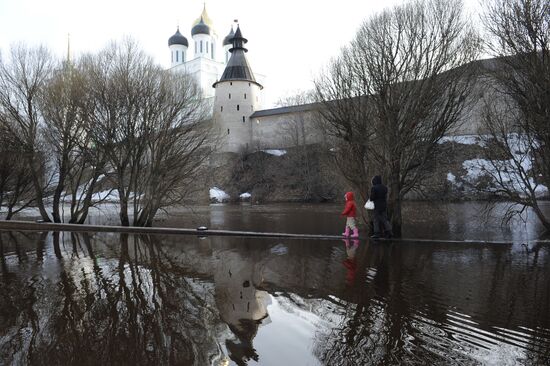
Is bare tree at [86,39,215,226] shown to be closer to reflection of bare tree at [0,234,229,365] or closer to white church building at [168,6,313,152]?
reflection of bare tree at [0,234,229,365]

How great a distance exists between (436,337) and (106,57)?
1592 centimetres

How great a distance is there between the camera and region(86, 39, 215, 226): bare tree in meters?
15.7

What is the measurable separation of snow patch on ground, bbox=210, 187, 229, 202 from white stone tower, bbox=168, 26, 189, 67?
41206 mm

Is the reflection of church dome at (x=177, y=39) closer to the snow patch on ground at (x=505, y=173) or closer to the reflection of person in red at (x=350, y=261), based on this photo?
the snow patch on ground at (x=505, y=173)

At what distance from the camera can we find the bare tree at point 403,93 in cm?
1162

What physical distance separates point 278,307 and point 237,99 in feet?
193

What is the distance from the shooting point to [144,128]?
1602 cm

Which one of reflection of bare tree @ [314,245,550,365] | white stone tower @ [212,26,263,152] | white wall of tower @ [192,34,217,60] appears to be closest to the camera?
reflection of bare tree @ [314,245,550,365]

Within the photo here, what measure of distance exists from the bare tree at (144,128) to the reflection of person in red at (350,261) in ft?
28.1

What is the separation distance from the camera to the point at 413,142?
12094 millimetres

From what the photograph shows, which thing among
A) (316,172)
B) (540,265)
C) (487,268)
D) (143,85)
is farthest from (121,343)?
(316,172)

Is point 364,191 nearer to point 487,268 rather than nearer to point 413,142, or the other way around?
point 413,142

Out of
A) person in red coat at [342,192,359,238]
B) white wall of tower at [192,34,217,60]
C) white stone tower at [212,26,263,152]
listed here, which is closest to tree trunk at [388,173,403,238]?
person in red coat at [342,192,359,238]

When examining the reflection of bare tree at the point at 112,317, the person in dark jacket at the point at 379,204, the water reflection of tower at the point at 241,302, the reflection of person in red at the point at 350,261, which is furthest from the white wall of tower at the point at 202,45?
the reflection of bare tree at the point at 112,317
